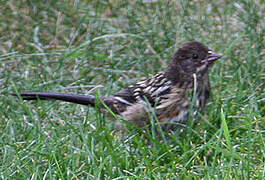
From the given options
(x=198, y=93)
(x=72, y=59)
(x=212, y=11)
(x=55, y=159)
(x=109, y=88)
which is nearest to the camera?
(x=55, y=159)

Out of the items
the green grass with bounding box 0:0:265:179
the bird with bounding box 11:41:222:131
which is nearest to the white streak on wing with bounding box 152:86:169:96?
the bird with bounding box 11:41:222:131

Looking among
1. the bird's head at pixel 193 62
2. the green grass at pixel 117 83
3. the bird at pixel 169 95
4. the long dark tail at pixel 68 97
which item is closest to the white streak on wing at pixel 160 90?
the bird at pixel 169 95

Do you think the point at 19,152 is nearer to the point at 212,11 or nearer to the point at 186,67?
the point at 186,67

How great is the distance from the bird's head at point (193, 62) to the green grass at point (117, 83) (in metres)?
0.27

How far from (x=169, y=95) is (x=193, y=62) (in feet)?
1.25

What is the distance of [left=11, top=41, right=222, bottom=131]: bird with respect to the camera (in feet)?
14.5

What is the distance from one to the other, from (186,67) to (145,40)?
119 centimetres

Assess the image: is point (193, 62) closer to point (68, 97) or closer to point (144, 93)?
point (144, 93)

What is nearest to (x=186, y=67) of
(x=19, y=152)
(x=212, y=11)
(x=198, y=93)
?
(x=198, y=93)

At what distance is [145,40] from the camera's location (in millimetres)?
5805

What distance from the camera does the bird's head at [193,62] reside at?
4.66m

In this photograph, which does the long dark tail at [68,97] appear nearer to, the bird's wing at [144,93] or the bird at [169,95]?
the bird at [169,95]

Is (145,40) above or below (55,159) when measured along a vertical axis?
above

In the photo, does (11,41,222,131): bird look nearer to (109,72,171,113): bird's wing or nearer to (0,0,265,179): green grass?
(109,72,171,113): bird's wing
